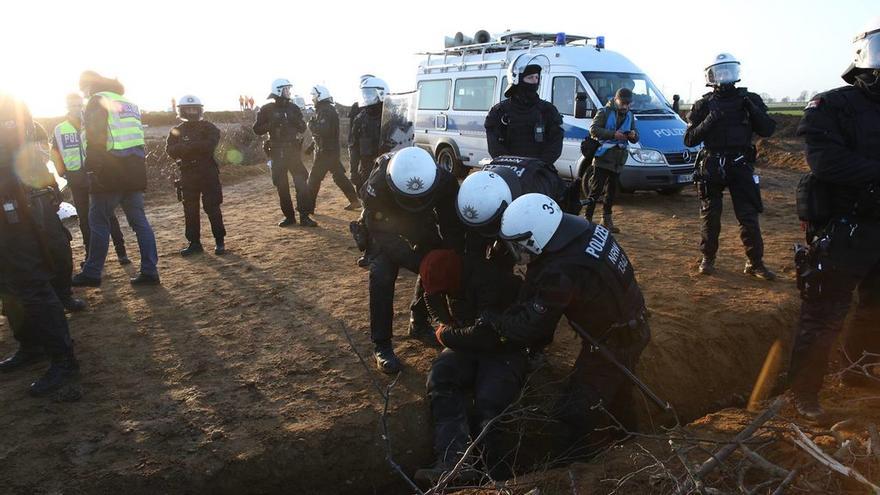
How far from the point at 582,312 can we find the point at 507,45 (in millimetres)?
7359

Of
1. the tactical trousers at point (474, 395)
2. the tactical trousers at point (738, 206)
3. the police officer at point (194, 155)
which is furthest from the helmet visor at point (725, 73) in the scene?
the police officer at point (194, 155)

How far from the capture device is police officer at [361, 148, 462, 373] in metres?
3.79

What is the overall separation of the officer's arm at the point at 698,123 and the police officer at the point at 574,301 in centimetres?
243

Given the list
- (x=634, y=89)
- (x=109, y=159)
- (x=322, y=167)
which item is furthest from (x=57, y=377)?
(x=634, y=89)

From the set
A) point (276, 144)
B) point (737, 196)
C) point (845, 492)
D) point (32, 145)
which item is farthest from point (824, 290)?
point (276, 144)

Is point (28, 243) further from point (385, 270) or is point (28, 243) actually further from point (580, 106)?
point (580, 106)

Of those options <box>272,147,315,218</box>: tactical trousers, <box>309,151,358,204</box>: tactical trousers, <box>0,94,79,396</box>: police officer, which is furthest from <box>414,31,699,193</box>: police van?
<box>0,94,79,396</box>: police officer

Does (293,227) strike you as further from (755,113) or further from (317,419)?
(755,113)

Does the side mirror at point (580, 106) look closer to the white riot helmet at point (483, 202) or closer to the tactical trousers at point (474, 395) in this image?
the white riot helmet at point (483, 202)

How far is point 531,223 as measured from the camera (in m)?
3.16

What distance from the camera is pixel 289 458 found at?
338 cm

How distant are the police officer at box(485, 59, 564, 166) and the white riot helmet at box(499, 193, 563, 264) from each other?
2.13m

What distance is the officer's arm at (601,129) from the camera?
277 inches

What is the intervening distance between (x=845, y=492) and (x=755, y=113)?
3.53 m
